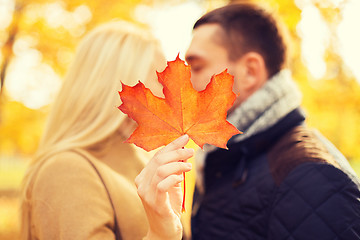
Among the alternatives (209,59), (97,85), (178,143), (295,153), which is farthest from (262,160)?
(97,85)

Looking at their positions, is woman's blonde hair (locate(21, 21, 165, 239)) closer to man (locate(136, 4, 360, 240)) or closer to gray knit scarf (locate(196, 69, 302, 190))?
man (locate(136, 4, 360, 240))

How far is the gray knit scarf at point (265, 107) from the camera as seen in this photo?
1800mm

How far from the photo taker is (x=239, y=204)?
66.3 inches

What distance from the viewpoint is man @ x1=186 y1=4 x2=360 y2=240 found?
51.9 inches

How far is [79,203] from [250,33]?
1628mm

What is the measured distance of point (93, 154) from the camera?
157 centimetres

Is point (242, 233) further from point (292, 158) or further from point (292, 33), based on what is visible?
point (292, 33)

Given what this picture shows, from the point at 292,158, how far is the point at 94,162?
98 cm

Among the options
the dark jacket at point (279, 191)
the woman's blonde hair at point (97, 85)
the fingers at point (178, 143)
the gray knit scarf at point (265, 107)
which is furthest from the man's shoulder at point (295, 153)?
the woman's blonde hair at point (97, 85)

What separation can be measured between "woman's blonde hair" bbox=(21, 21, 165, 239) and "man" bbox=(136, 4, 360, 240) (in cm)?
51

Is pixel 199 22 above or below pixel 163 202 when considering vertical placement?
above

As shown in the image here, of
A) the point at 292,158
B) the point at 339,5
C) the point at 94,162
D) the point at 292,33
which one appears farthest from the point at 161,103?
the point at 292,33

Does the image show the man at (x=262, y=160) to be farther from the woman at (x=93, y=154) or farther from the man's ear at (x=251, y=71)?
the woman at (x=93, y=154)

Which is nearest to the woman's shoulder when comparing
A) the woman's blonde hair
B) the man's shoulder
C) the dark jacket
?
the woman's blonde hair
